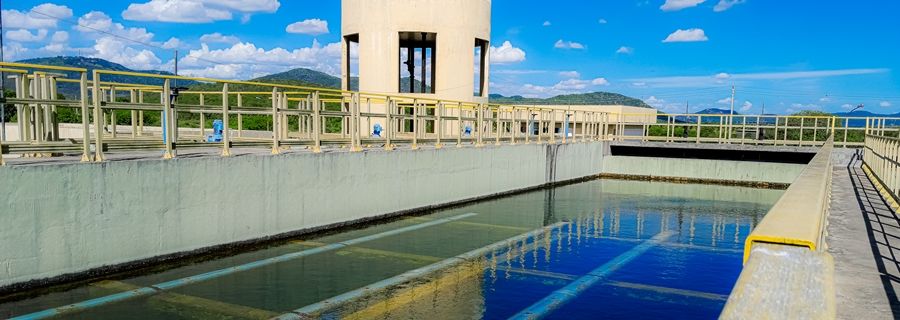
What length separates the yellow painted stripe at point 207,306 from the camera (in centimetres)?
630

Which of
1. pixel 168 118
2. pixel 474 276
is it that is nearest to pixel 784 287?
pixel 474 276

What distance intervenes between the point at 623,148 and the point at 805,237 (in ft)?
81.4

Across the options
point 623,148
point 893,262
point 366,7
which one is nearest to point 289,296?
point 893,262

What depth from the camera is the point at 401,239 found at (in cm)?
1063

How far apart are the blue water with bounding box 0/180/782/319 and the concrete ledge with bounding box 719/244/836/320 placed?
4627 mm

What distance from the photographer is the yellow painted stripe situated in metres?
6.30

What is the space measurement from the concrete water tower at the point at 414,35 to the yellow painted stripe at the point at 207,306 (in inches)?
686

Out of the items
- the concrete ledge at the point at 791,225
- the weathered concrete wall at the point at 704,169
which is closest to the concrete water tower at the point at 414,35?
the weathered concrete wall at the point at 704,169

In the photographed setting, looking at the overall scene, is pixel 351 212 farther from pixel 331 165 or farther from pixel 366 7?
pixel 366 7

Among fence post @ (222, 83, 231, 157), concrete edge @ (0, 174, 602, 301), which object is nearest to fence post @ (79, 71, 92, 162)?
concrete edge @ (0, 174, 602, 301)

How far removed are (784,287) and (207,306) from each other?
602cm

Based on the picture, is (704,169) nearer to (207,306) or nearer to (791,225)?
(207,306)

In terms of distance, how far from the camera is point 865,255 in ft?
16.5

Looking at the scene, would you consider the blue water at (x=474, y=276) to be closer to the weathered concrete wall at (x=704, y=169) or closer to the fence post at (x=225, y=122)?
the fence post at (x=225, y=122)
